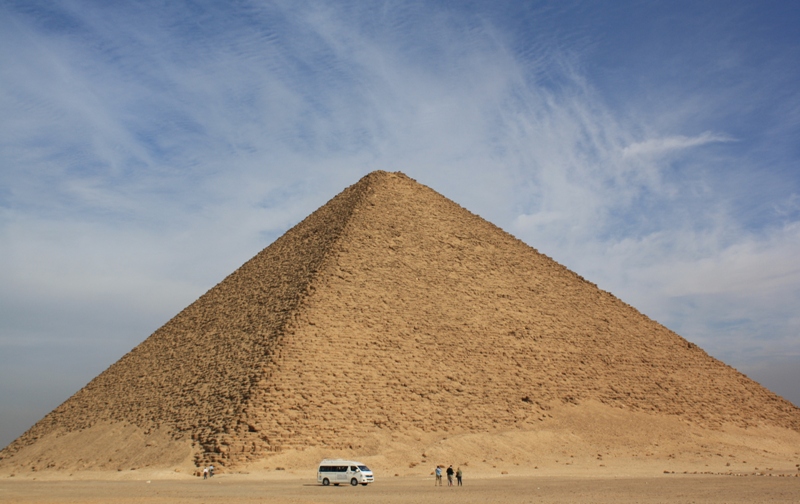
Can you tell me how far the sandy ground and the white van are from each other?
29 centimetres

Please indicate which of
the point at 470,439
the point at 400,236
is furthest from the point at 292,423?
the point at 400,236

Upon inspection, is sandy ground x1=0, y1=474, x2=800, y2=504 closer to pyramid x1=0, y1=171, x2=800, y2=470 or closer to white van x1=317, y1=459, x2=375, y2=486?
white van x1=317, y1=459, x2=375, y2=486

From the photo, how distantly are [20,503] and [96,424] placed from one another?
12.0 meters

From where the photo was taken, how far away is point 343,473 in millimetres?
18625

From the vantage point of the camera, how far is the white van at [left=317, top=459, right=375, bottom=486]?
Answer: 60.8 feet

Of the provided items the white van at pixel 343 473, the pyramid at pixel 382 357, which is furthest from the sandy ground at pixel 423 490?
the pyramid at pixel 382 357

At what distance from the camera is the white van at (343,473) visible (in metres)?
18.5

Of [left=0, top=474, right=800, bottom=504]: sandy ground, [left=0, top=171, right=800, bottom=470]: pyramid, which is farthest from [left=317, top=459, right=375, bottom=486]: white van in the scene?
[left=0, top=171, right=800, bottom=470]: pyramid

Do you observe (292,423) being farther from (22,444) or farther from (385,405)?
(22,444)

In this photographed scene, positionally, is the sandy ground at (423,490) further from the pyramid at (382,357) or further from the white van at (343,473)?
the pyramid at (382,357)

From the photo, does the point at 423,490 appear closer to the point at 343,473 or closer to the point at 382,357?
the point at 343,473

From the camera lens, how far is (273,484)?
18.1 meters

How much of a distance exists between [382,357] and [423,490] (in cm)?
748

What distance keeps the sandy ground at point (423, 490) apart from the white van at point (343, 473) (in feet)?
0.95
